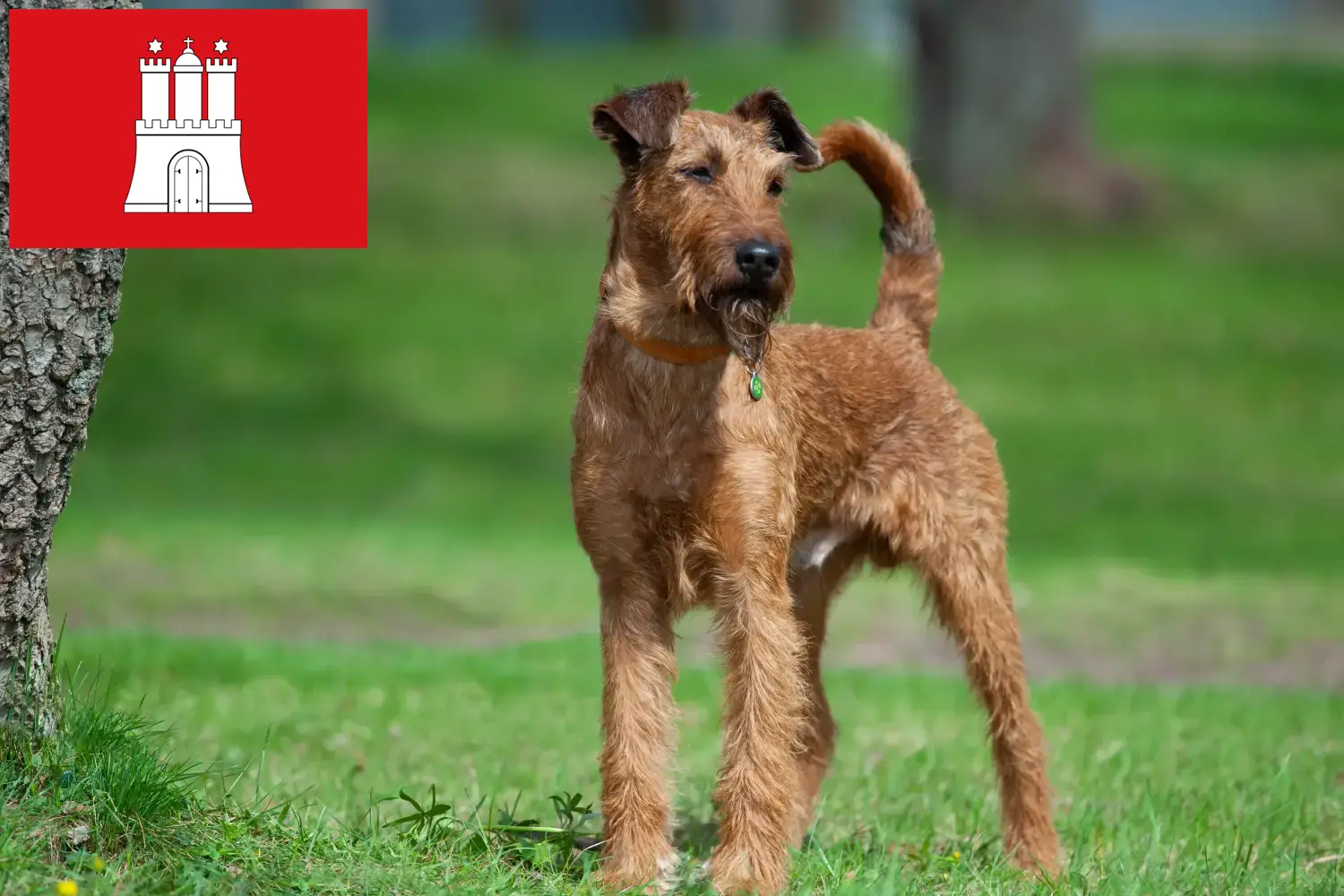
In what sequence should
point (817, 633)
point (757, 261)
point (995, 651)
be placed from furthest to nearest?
point (817, 633) → point (995, 651) → point (757, 261)

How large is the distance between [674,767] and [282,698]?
3.24 metres

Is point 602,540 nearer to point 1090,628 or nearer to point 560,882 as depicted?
point 560,882

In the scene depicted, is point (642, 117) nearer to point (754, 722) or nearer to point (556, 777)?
point (754, 722)

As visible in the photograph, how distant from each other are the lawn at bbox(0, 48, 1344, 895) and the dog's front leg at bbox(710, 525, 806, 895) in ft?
0.66

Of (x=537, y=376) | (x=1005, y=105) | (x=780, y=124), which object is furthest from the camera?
(x=1005, y=105)

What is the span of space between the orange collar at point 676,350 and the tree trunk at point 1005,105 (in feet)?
47.2

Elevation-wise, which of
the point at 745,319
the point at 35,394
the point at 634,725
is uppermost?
the point at 745,319

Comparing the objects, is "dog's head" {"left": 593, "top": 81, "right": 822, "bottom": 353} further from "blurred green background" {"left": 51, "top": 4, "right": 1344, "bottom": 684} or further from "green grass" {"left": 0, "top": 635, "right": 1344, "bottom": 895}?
"blurred green background" {"left": 51, "top": 4, "right": 1344, "bottom": 684}

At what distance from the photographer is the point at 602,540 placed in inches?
180

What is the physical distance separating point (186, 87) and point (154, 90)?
0.09m

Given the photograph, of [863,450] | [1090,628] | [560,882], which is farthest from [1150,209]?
[560,882]

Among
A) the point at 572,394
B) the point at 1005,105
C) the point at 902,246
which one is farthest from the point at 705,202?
the point at 1005,105

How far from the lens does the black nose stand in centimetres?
420

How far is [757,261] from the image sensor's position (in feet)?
13.8
